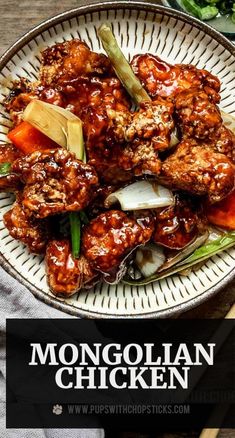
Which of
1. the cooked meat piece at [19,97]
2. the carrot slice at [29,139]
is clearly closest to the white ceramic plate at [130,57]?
the cooked meat piece at [19,97]

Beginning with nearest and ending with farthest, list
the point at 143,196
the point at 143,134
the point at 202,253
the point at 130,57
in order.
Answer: the point at 143,134
the point at 143,196
the point at 202,253
the point at 130,57

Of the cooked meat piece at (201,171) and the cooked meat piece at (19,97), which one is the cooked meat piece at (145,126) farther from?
the cooked meat piece at (19,97)

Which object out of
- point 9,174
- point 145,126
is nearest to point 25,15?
point 9,174

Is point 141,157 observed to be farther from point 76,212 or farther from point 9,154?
point 9,154

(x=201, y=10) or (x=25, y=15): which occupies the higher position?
(x=201, y=10)

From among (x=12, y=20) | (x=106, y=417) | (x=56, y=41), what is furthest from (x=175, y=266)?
(x=12, y=20)

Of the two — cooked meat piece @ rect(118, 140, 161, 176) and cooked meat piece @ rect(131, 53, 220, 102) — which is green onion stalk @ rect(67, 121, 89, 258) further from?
cooked meat piece @ rect(131, 53, 220, 102)

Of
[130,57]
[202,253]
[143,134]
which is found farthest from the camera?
[130,57]

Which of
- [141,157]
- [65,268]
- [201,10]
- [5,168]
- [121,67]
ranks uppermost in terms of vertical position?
[201,10]
